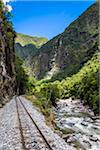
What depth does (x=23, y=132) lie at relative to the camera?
22.5 metres

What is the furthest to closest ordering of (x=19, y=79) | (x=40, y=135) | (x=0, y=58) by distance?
(x=19, y=79) < (x=0, y=58) < (x=40, y=135)

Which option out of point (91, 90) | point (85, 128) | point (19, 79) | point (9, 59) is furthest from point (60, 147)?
point (19, 79)

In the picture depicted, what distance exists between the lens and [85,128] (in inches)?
2024

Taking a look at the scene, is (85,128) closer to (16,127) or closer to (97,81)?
(16,127)

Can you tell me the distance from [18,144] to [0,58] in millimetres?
49078

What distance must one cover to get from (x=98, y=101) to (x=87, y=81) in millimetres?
33303

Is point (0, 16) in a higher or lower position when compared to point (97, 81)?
higher

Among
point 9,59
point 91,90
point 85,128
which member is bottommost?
point 85,128

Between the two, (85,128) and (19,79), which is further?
(19,79)

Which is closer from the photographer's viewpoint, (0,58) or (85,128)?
(85,128)

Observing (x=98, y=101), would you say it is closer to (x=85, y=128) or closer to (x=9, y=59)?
(x=9, y=59)

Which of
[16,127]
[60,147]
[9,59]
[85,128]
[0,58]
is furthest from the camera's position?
[9,59]

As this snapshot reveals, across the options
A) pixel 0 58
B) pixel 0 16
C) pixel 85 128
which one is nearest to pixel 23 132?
pixel 85 128

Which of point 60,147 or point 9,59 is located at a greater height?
point 9,59
